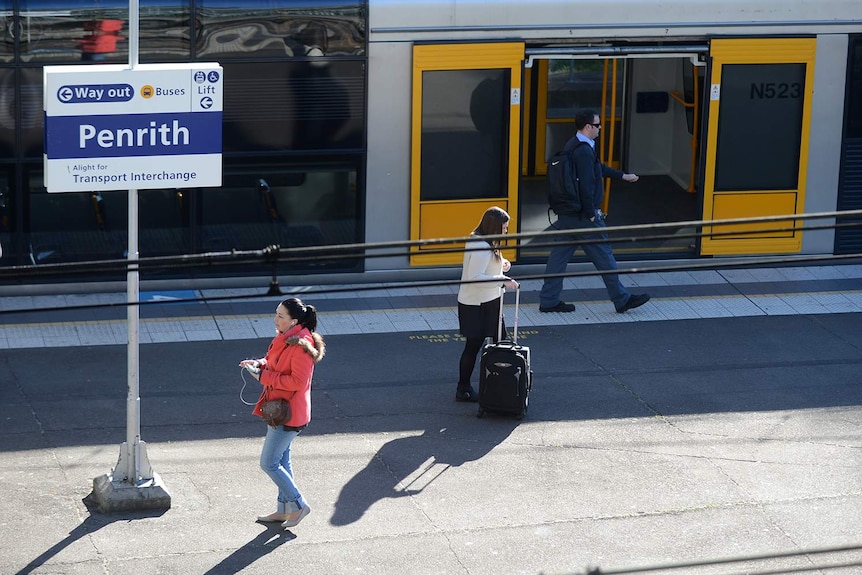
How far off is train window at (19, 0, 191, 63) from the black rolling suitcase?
15.3 feet

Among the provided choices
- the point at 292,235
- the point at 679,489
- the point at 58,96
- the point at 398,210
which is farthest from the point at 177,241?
the point at 679,489

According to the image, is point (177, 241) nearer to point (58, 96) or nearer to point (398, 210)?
point (398, 210)

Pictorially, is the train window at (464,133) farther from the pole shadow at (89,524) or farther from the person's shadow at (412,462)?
the pole shadow at (89,524)

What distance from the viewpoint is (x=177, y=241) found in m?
12.9

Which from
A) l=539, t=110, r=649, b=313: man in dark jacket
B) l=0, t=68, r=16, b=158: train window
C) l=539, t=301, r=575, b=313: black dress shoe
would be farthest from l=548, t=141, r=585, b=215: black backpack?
l=0, t=68, r=16, b=158: train window

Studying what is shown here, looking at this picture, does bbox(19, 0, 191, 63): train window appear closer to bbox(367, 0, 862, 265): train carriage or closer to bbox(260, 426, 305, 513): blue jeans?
bbox(367, 0, 862, 265): train carriage

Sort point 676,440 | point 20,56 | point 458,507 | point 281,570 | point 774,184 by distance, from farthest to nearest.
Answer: point 774,184 → point 20,56 → point 676,440 → point 458,507 → point 281,570

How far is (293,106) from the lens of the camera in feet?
42.1

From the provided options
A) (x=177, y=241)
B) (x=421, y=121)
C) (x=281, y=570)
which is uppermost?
(x=421, y=121)

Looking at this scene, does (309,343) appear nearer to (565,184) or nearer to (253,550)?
(253,550)

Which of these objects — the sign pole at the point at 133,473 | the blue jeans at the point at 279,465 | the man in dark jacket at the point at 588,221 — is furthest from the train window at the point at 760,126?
the sign pole at the point at 133,473

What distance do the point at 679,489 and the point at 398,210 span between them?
17.1ft

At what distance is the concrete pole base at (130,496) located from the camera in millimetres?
8359

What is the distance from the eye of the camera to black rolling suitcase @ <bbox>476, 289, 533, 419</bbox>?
9.84 metres
